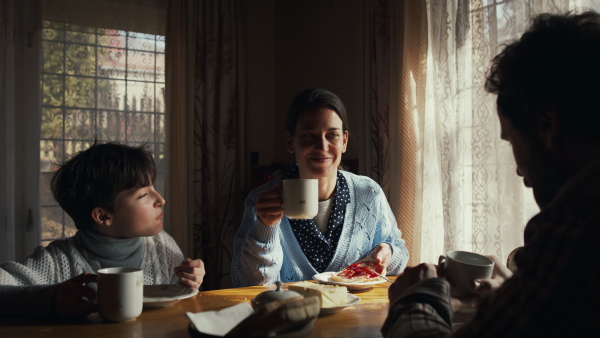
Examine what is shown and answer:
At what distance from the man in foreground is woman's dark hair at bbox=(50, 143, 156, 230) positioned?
98cm

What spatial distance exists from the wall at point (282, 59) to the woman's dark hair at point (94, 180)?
225 centimetres

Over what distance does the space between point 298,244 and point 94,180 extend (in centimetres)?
79

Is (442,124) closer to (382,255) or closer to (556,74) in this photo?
(382,255)

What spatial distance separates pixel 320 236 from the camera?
1958 millimetres

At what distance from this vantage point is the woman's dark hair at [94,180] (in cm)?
160

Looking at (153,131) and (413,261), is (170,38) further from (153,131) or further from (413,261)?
(413,261)

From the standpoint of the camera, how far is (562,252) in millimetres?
622

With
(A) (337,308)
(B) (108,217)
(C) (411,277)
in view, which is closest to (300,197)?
(A) (337,308)

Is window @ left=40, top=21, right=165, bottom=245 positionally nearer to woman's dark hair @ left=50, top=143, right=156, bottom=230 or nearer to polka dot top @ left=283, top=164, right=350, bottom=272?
woman's dark hair @ left=50, top=143, right=156, bottom=230

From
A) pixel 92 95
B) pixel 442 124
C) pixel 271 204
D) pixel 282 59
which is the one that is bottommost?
pixel 271 204

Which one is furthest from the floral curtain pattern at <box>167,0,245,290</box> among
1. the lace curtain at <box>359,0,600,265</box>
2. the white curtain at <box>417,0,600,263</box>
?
the white curtain at <box>417,0,600,263</box>

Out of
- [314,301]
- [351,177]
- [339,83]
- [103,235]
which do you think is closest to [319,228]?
[351,177]

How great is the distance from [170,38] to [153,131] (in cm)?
73

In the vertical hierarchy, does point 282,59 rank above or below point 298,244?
above
